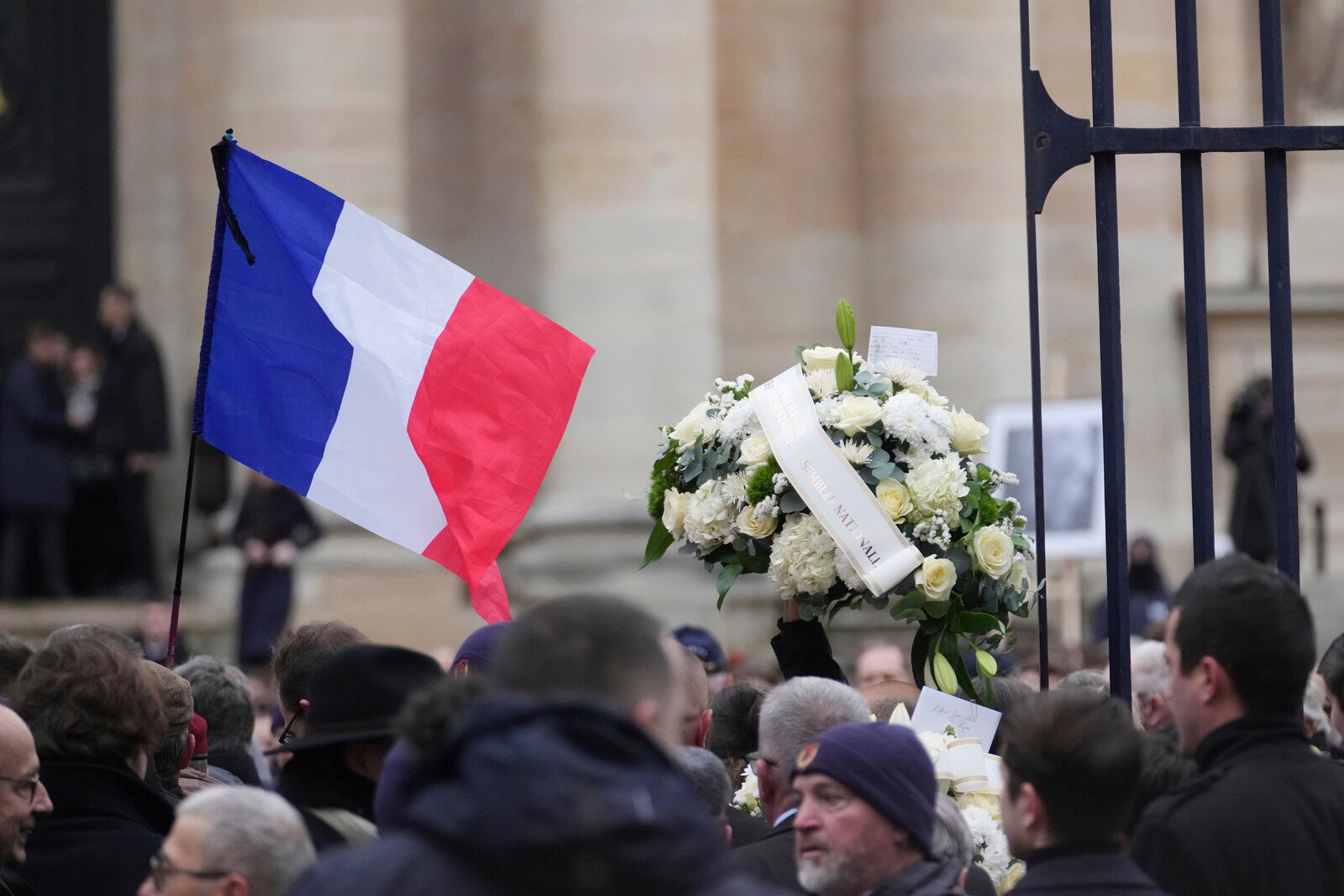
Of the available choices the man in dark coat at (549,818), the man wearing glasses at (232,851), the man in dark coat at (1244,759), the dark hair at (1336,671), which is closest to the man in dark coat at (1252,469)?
the dark hair at (1336,671)

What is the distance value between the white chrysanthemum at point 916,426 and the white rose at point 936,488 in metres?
0.05

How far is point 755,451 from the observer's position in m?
4.91

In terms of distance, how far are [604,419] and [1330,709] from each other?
865cm

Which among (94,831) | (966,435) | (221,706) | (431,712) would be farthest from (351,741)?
(221,706)

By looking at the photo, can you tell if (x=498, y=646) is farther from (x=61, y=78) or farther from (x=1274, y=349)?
(x=61, y=78)

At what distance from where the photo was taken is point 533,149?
14633 mm

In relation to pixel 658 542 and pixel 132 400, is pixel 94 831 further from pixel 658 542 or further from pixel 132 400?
pixel 132 400

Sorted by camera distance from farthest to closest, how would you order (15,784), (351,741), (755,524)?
(755,524) < (15,784) < (351,741)

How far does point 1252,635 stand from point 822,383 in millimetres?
1559

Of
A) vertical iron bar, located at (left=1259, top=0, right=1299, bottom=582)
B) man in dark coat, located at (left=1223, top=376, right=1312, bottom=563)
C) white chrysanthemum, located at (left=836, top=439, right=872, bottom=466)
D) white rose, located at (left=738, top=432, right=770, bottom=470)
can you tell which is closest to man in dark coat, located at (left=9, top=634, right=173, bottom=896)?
white rose, located at (left=738, top=432, right=770, bottom=470)

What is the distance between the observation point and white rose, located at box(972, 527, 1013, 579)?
4.77 metres

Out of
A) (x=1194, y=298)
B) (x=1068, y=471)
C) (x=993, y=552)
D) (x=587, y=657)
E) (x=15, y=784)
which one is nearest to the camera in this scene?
(x=587, y=657)

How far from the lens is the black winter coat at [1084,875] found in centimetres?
334

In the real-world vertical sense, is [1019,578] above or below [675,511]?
below
